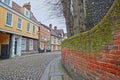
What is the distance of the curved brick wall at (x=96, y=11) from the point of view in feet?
25.1

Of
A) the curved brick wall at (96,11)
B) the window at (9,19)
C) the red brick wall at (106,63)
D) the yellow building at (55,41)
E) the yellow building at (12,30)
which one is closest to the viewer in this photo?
the red brick wall at (106,63)

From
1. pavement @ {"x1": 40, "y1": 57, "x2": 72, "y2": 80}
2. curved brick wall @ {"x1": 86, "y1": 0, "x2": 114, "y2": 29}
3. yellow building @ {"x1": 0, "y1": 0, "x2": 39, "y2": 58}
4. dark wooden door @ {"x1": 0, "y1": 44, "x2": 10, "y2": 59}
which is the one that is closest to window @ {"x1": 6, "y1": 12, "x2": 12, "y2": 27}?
yellow building @ {"x1": 0, "y1": 0, "x2": 39, "y2": 58}

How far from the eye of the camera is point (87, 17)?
7.86 meters

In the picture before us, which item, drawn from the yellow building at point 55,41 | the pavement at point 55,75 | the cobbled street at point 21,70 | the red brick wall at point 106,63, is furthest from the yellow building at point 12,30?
the yellow building at point 55,41

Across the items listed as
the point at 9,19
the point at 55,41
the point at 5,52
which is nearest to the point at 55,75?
the point at 9,19

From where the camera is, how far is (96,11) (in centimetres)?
780

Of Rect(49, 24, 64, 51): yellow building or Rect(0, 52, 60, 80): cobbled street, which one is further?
Rect(49, 24, 64, 51): yellow building

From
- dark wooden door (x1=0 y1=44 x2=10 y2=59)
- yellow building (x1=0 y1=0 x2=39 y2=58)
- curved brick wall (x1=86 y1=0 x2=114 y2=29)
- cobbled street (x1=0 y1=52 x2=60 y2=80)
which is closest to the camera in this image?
cobbled street (x1=0 y1=52 x2=60 y2=80)

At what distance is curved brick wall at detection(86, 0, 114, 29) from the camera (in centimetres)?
764

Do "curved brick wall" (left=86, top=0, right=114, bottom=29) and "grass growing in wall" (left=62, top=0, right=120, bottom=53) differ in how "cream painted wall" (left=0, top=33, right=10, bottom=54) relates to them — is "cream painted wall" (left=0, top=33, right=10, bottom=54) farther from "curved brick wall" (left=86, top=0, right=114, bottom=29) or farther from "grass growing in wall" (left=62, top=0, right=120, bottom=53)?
"grass growing in wall" (left=62, top=0, right=120, bottom=53)

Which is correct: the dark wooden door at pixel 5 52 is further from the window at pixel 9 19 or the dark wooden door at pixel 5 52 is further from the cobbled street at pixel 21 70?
the cobbled street at pixel 21 70

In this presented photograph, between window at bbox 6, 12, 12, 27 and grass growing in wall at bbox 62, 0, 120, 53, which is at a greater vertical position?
window at bbox 6, 12, 12, 27

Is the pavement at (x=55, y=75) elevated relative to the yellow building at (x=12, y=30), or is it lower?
lower

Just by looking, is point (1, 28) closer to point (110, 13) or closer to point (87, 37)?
point (87, 37)
